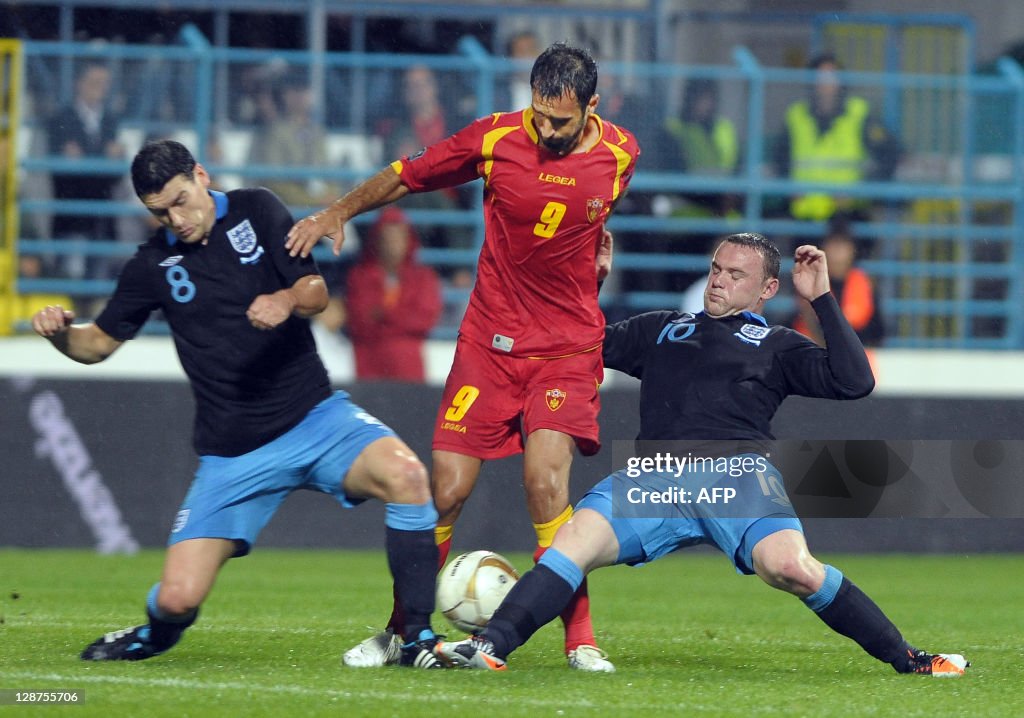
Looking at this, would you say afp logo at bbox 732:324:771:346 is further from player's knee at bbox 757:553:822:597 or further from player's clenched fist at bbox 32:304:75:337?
player's clenched fist at bbox 32:304:75:337

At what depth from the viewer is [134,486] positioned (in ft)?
35.9

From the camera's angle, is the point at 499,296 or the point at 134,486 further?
the point at 134,486

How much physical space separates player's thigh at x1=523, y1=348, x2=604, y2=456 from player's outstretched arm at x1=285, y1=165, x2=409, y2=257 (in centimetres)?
87

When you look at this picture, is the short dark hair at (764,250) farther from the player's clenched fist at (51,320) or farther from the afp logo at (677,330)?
the player's clenched fist at (51,320)

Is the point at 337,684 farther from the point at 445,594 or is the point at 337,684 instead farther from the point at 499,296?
the point at 499,296

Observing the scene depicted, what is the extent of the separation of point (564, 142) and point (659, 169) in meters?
7.85

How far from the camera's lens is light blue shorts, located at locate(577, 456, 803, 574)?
5.84 m

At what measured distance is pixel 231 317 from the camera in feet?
20.5

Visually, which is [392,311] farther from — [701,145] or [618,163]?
[618,163]

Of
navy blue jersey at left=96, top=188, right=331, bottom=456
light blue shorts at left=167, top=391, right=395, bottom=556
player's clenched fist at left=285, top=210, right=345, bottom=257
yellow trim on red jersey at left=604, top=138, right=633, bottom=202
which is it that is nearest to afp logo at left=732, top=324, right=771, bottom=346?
yellow trim on red jersey at left=604, top=138, right=633, bottom=202

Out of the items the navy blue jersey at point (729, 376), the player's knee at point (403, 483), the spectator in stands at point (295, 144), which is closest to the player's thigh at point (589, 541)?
the navy blue jersey at point (729, 376)

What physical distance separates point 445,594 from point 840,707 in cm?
165

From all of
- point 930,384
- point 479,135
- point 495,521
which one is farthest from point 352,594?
point 930,384

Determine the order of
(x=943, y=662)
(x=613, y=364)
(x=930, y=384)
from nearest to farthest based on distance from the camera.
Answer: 1. (x=943, y=662)
2. (x=613, y=364)
3. (x=930, y=384)
